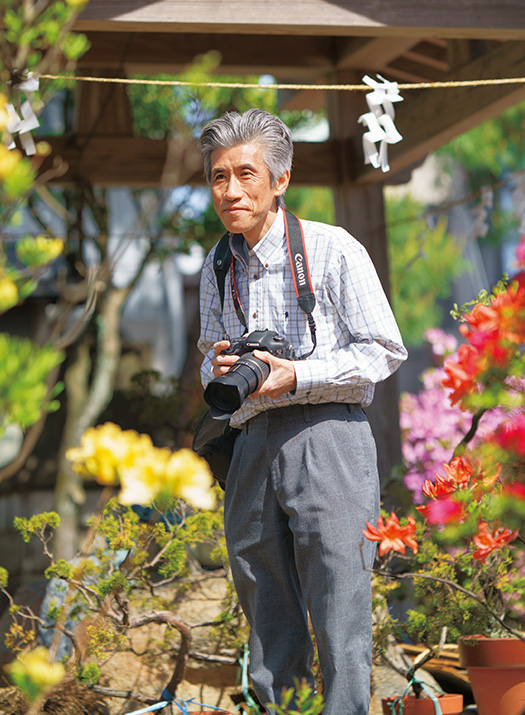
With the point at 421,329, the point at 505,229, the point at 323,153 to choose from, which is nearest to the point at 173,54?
the point at 323,153

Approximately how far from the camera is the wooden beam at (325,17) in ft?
8.66

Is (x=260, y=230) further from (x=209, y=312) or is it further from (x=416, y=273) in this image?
(x=416, y=273)

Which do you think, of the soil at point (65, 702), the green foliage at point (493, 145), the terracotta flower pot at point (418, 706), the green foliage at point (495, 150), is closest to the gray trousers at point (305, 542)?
the terracotta flower pot at point (418, 706)

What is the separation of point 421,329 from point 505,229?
6.80 feet

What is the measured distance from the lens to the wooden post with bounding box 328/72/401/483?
4148mm

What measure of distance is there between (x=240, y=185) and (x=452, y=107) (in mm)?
1895

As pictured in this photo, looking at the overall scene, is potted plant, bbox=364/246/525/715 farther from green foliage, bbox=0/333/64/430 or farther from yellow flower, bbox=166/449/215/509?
green foliage, bbox=0/333/64/430

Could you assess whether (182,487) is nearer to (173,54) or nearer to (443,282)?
(173,54)

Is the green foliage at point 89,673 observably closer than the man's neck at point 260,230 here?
No

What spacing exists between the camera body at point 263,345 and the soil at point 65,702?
119 cm

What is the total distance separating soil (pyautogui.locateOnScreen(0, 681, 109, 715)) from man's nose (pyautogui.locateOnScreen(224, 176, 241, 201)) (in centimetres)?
145

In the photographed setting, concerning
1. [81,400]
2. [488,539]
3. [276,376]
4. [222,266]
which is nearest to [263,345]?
[276,376]

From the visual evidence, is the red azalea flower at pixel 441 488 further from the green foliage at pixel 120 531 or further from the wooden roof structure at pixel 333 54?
the wooden roof structure at pixel 333 54

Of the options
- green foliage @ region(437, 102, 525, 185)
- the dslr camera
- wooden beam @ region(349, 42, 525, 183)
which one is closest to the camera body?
the dslr camera
